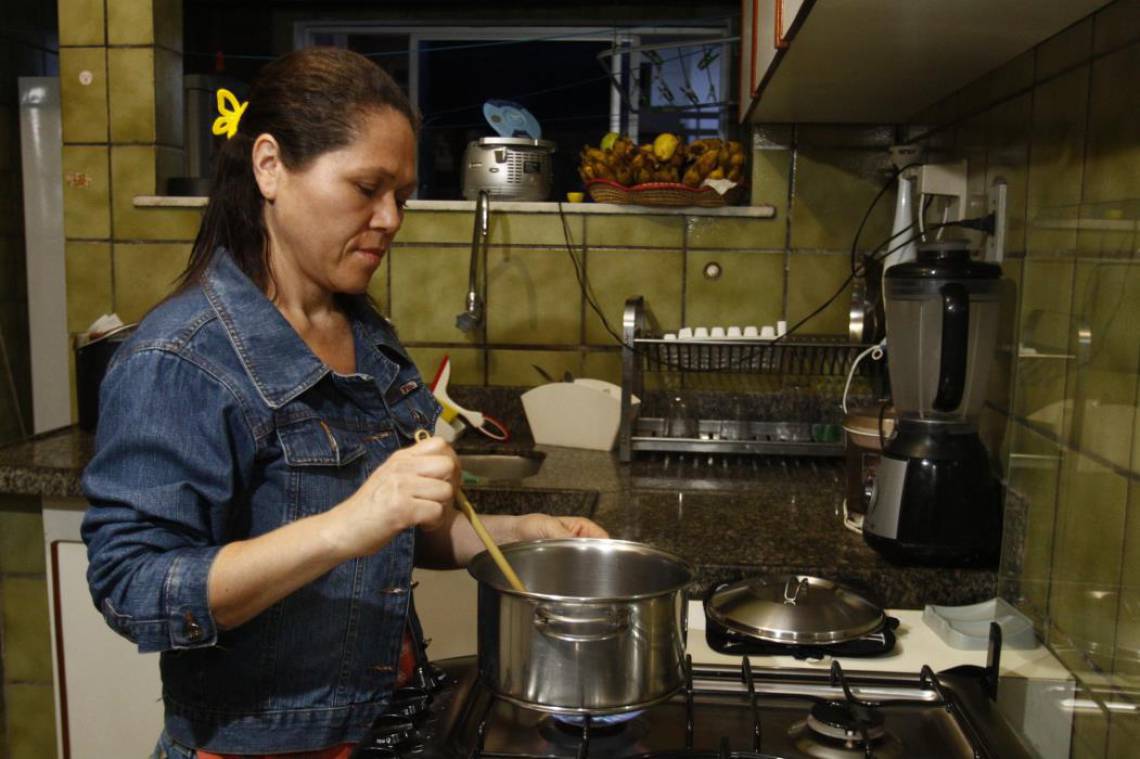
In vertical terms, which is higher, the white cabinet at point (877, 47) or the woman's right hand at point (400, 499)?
the white cabinet at point (877, 47)

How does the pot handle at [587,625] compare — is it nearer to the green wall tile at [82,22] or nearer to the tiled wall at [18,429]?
the tiled wall at [18,429]

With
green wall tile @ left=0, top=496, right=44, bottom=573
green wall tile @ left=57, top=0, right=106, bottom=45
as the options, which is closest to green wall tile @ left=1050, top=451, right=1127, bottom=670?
green wall tile @ left=0, top=496, right=44, bottom=573

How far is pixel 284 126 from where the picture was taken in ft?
3.38

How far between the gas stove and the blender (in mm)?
449

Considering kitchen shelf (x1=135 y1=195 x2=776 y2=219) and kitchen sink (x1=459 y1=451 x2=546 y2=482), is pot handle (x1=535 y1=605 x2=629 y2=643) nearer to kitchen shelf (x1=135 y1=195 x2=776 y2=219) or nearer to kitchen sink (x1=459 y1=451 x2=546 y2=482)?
kitchen sink (x1=459 y1=451 x2=546 y2=482)

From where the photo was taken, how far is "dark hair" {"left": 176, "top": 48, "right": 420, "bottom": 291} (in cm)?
102

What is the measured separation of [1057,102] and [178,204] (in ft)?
6.41

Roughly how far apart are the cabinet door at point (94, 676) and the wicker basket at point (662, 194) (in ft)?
4.26

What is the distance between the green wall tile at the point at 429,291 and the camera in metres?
2.52

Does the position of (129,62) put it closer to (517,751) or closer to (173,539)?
(173,539)

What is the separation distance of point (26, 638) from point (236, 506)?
1.48m

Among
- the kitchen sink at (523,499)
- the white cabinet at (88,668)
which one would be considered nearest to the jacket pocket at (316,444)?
the kitchen sink at (523,499)

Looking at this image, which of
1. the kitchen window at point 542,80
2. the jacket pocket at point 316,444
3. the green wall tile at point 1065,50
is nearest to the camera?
the jacket pocket at point 316,444

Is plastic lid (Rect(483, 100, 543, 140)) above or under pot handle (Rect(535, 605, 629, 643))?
above
